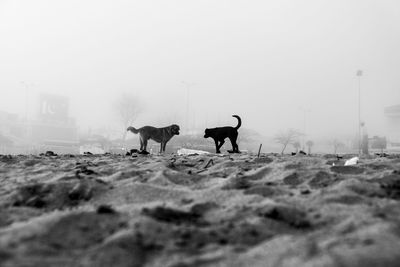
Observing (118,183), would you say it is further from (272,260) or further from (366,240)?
(366,240)

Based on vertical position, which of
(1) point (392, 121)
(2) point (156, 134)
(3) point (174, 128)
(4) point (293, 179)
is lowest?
(4) point (293, 179)

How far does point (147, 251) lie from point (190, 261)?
0.23 metres

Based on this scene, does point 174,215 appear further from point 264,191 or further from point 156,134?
point 156,134

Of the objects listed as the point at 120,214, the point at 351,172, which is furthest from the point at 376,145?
the point at 120,214

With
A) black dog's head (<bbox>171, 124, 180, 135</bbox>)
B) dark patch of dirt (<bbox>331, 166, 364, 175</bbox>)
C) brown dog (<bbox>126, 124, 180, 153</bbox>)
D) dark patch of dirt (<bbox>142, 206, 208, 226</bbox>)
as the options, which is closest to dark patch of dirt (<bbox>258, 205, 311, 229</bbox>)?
dark patch of dirt (<bbox>142, 206, 208, 226</bbox>)

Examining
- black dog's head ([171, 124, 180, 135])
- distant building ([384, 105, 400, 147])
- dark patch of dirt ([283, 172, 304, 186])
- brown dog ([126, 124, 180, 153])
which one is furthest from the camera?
distant building ([384, 105, 400, 147])

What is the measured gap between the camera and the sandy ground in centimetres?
142

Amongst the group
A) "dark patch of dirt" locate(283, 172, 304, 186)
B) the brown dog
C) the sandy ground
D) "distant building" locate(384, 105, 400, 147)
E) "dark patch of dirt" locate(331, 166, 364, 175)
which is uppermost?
"distant building" locate(384, 105, 400, 147)

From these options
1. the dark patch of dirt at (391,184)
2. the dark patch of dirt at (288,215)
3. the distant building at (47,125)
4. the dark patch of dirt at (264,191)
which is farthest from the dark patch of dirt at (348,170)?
the distant building at (47,125)

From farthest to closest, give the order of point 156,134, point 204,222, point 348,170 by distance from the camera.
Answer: point 156,134 < point 348,170 < point 204,222

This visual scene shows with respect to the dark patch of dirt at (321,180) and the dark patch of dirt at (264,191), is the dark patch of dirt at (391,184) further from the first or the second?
the dark patch of dirt at (264,191)

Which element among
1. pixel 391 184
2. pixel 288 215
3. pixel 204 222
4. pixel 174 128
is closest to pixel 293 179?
pixel 391 184

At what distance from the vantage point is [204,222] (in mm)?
1889

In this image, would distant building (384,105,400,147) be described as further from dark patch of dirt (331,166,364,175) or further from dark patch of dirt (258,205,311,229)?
dark patch of dirt (258,205,311,229)
